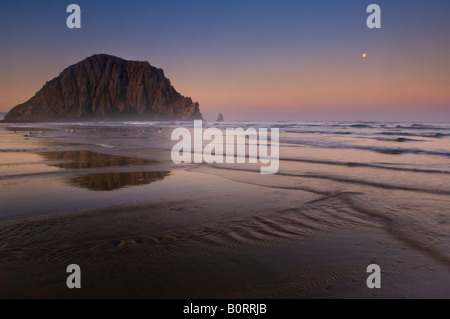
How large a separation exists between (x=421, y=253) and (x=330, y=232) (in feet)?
4.00

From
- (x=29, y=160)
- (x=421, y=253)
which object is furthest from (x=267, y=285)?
(x=29, y=160)

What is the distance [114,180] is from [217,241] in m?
5.48

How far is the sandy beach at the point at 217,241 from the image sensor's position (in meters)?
2.97

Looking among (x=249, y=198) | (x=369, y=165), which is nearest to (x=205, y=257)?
(x=249, y=198)

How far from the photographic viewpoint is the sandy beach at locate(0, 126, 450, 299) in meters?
2.97

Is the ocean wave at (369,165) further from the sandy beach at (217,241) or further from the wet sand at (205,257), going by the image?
the wet sand at (205,257)

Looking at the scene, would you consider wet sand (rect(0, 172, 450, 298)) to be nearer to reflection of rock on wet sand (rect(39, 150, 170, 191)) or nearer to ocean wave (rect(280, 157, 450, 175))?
reflection of rock on wet sand (rect(39, 150, 170, 191))

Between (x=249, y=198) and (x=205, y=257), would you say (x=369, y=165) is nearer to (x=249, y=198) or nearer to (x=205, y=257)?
(x=249, y=198)

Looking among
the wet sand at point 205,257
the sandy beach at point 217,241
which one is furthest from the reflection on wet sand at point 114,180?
the wet sand at point 205,257

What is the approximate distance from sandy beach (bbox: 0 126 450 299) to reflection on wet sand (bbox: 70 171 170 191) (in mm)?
147

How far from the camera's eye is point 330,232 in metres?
4.51

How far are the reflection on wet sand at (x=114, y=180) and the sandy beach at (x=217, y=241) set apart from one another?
0.15 metres
